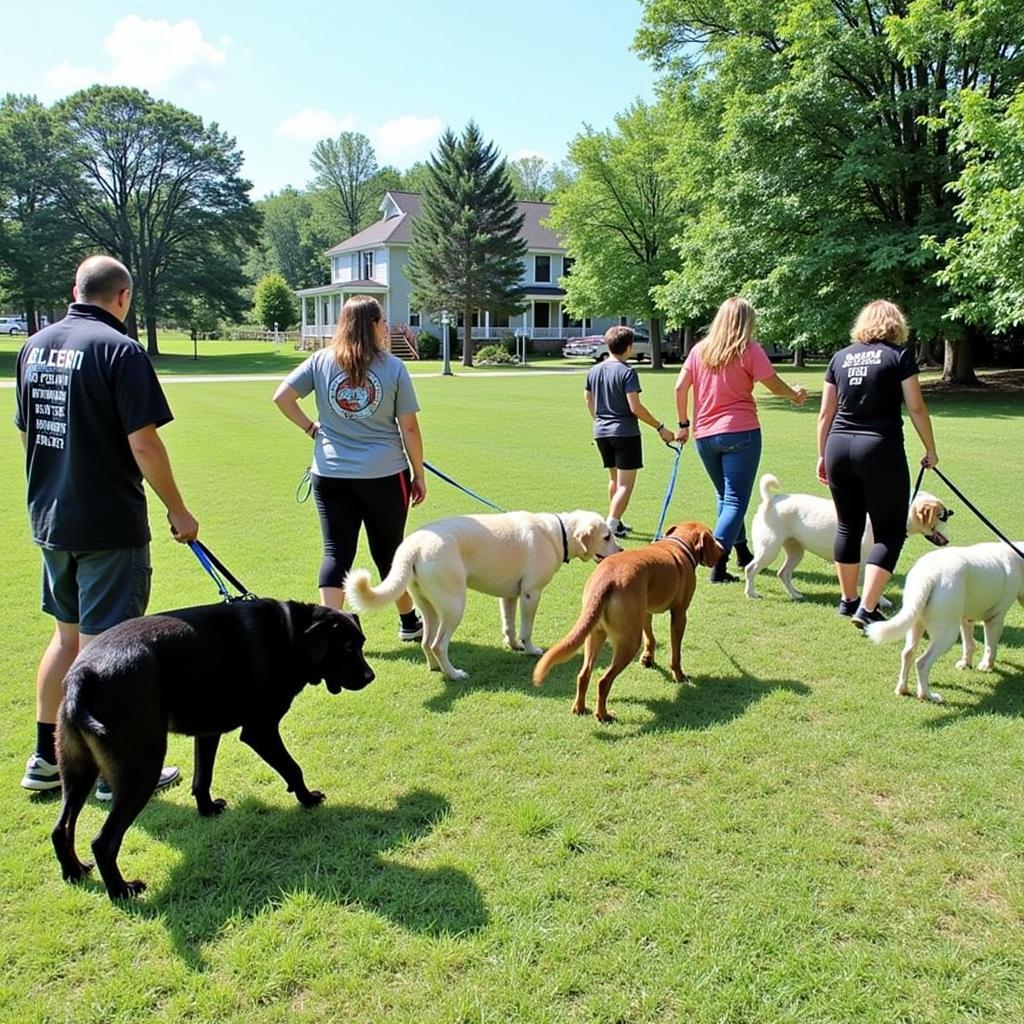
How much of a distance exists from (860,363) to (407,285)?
174 feet

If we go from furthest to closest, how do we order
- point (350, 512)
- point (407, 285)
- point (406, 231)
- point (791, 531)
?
1. point (407, 285)
2. point (406, 231)
3. point (791, 531)
4. point (350, 512)

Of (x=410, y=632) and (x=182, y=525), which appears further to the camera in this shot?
(x=410, y=632)

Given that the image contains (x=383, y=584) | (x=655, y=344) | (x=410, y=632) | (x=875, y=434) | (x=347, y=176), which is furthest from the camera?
(x=347, y=176)

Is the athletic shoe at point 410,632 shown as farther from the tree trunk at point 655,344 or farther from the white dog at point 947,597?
the tree trunk at point 655,344

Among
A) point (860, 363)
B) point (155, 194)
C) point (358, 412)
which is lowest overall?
point (358, 412)

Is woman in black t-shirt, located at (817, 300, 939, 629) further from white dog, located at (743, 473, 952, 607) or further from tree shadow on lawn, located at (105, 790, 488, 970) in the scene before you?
tree shadow on lawn, located at (105, 790, 488, 970)

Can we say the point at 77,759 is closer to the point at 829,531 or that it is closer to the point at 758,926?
the point at 758,926

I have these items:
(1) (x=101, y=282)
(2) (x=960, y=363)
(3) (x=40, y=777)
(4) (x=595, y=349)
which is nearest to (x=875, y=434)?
(1) (x=101, y=282)

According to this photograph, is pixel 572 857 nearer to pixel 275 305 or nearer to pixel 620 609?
pixel 620 609

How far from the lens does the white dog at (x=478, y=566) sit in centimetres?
487

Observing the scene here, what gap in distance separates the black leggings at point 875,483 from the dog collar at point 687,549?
1377mm

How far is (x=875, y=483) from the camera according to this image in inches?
218

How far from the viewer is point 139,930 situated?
2848mm

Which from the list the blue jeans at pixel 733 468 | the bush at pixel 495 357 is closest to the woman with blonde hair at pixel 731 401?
the blue jeans at pixel 733 468
